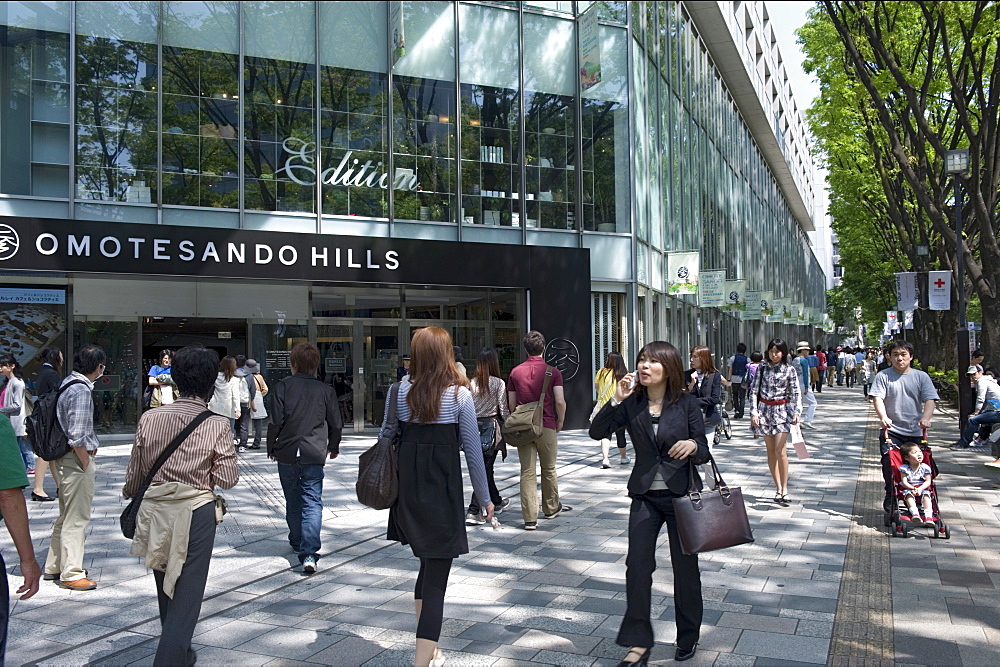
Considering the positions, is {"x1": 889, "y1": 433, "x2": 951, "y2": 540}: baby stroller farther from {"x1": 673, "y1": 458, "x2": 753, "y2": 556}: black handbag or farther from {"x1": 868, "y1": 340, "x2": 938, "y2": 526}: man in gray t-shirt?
{"x1": 673, "y1": 458, "x2": 753, "y2": 556}: black handbag

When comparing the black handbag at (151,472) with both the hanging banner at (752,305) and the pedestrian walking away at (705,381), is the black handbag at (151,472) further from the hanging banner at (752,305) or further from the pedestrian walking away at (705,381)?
the hanging banner at (752,305)

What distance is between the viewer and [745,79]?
33719mm

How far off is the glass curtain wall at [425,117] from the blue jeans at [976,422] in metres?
10.3

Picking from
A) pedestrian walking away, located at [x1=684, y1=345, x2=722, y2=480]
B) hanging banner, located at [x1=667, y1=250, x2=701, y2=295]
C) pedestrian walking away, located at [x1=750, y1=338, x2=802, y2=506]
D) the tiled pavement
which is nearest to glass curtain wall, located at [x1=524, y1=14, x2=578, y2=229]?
hanging banner, located at [x1=667, y1=250, x2=701, y2=295]

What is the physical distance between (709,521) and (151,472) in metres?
2.74

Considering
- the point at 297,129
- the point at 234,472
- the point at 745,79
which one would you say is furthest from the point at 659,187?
the point at 234,472

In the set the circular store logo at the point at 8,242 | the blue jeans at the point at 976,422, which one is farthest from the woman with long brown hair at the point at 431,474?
the circular store logo at the point at 8,242

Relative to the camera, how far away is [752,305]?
2858cm

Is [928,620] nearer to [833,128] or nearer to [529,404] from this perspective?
[529,404]

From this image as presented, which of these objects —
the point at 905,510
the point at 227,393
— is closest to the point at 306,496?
the point at 905,510

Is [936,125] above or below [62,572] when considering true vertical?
above

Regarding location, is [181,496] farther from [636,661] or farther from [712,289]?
[712,289]

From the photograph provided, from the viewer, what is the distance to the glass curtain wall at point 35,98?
15.0 metres

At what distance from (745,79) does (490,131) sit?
19287mm
